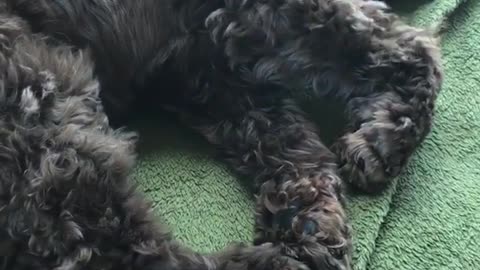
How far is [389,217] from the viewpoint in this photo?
168 centimetres

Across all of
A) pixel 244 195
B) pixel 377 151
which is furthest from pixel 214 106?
pixel 377 151

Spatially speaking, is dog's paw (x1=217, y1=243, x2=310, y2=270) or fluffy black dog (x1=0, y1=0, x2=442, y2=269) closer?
fluffy black dog (x1=0, y1=0, x2=442, y2=269)

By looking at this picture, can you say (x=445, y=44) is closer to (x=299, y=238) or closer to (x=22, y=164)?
(x=299, y=238)

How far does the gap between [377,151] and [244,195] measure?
0.26 meters

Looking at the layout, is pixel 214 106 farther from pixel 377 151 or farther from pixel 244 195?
pixel 377 151

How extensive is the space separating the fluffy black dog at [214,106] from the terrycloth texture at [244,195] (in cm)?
Answer: 4

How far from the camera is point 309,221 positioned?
1590 mm

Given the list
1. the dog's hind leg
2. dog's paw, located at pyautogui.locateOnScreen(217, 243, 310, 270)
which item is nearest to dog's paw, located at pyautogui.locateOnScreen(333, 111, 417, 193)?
the dog's hind leg

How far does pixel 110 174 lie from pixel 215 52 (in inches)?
16.3

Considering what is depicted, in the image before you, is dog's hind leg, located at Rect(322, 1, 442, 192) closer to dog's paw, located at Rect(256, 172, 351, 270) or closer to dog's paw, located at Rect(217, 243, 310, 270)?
dog's paw, located at Rect(256, 172, 351, 270)

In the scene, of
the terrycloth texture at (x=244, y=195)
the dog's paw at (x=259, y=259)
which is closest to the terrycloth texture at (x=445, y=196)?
the terrycloth texture at (x=244, y=195)

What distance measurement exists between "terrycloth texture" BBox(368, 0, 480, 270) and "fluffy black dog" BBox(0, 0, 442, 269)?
0.24 ft

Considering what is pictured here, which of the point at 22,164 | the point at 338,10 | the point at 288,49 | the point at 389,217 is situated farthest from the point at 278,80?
the point at 22,164

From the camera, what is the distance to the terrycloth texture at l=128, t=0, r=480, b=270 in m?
1.62
